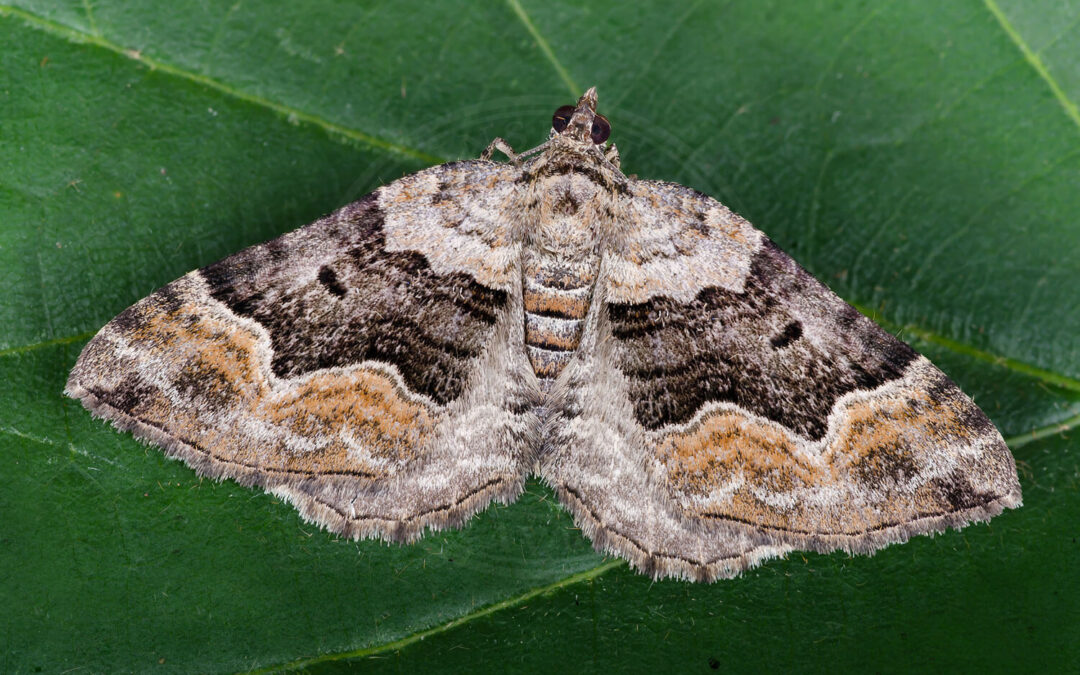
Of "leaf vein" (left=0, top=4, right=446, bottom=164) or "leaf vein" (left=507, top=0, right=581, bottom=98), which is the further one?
"leaf vein" (left=507, top=0, right=581, bottom=98)

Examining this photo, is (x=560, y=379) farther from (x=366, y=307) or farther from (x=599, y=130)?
(x=599, y=130)

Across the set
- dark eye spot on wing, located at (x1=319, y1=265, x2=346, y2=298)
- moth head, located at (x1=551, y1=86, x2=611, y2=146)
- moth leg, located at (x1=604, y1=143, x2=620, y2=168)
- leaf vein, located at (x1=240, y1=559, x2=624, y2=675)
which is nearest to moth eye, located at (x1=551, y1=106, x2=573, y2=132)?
moth head, located at (x1=551, y1=86, x2=611, y2=146)

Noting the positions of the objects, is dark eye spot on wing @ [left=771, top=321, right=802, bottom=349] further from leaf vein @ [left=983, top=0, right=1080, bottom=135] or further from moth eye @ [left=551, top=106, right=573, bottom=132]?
leaf vein @ [left=983, top=0, right=1080, bottom=135]

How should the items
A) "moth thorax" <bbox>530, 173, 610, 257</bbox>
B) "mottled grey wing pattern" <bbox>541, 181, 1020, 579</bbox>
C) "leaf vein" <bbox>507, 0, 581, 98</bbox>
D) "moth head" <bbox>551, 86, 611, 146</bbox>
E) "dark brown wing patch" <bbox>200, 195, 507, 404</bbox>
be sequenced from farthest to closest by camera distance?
"leaf vein" <bbox>507, 0, 581, 98</bbox> → "moth head" <bbox>551, 86, 611, 146</bbox> → "moth thorax" <bbox>530, 173, 610, 257</bbox> → "dark brown wing patch" <bbox>200, 195, 507, 404</bbox> → "mottled grey wing pattern" <bbox>541, 181, 1020, 579</bbox>

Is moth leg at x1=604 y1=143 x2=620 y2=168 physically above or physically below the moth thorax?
above

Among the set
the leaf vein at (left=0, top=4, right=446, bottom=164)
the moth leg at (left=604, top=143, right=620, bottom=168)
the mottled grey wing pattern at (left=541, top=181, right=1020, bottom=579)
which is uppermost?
the leaf vein at (left=0, top=4, right=446, bottom=164)

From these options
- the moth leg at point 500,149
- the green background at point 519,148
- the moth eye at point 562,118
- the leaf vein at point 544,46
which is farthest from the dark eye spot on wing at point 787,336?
the leaf vein at point 544,46
